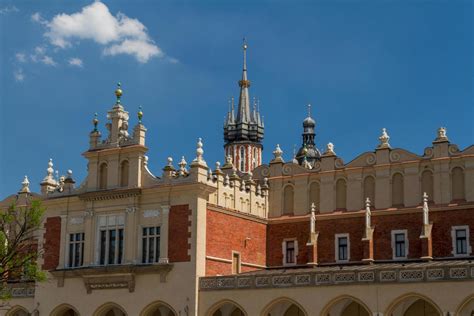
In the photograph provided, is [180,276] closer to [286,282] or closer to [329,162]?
[286,282]

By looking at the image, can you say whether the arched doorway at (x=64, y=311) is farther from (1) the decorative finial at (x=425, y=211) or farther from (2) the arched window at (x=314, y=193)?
(1) the decorative finial at (x=425, y=211)

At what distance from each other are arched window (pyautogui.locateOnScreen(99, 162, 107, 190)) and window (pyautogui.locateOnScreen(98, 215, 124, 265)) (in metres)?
2.00

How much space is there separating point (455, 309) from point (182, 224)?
1530cm

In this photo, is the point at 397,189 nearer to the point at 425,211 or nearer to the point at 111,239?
the point at 425,211

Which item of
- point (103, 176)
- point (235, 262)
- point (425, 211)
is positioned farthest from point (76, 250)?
point (425, 211)

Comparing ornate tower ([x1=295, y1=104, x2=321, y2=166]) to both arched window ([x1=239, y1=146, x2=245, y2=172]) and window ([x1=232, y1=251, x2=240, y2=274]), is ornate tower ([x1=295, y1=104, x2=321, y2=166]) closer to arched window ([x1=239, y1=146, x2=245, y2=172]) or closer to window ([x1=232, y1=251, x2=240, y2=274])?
arched window ([x1=239, y1=146, x2=245, y2=172])

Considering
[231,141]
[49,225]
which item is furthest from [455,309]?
[231,141]

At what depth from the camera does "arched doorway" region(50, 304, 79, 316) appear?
49219mm

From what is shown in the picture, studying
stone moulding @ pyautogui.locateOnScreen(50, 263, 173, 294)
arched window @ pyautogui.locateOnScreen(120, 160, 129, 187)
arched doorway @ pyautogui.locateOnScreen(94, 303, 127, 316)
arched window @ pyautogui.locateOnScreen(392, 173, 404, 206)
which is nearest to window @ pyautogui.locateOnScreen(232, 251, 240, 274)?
stone moulding @ pyautogui.locateOnScreen(50, 263, 173, 294)

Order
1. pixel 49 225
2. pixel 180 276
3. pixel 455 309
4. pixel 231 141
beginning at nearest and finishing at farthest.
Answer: pixel 455 309, pixel 180 276, pixel 49 225, pixel 231 141

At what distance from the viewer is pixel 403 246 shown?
151 ft

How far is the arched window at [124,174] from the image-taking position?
48.9 m

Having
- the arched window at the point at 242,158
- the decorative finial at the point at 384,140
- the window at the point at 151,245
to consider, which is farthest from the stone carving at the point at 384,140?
the arched window at the point at 242,158

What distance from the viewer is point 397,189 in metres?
47.1
